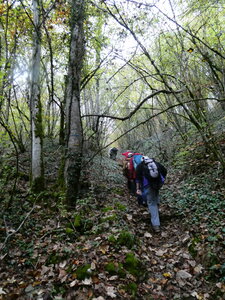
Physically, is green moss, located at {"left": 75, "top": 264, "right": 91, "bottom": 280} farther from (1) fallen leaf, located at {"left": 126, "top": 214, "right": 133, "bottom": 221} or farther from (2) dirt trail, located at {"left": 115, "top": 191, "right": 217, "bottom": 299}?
(1) fallen leaf, located at {"left": 126, "top": 214, "right": 133, "bottom": 221}

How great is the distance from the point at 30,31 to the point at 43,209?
6398 millimetres

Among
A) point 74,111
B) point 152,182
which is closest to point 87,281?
point 152,182

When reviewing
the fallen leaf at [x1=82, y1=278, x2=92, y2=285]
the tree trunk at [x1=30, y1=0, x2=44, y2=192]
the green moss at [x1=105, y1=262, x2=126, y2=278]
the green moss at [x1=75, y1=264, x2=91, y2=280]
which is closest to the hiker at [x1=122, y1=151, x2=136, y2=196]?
the tree trunk at [x1=30, y1=0, x2=44, y2=192]

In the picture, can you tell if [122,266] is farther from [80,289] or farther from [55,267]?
[55,267]

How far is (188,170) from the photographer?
23.2 feet

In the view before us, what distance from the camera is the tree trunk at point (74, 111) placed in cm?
500

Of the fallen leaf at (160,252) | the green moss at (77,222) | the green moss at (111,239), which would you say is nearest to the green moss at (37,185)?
the green moss at (77,222)

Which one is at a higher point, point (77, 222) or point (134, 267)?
point (77, 222)

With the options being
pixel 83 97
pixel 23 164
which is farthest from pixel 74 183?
pixel 83 97

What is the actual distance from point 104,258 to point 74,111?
358cm

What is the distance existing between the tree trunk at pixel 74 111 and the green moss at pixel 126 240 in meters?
1.70

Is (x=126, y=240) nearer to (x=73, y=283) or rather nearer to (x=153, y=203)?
(x=73, y=283)

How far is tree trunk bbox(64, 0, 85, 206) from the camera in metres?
5.00

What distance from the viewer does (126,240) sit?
3824mm
